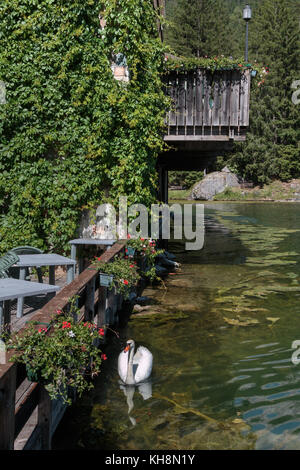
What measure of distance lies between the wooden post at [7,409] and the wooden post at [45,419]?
82 cm

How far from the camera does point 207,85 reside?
42.5ft

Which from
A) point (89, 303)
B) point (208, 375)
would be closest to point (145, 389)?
point (208, 375)

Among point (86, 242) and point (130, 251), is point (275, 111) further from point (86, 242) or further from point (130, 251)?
point (86, 242)

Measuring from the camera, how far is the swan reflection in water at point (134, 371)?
648 cm

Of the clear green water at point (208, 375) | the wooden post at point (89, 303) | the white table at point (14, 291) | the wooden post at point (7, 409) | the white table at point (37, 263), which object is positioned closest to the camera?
the wooden post at point (7, 409)

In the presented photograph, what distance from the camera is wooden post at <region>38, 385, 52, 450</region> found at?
4.66 meters

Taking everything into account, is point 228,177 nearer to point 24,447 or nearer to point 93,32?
point 93,32

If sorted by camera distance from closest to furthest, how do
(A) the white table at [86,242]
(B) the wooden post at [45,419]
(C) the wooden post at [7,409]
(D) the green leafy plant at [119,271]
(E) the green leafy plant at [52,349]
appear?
(C) the wooden post at [7,409]
(E) the green leafy plant at [52,349]
(B) the wooden post at [45,419]
(D) the green leafy plant at [119,271]
(A) the white table at [86,242]

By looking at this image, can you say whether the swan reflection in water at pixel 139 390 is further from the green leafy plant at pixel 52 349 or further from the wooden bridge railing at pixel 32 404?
the green leafy plant at pixel 52 349

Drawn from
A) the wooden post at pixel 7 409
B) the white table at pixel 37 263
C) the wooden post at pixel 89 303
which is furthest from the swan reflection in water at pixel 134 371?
the wooden post at pixel 7 409

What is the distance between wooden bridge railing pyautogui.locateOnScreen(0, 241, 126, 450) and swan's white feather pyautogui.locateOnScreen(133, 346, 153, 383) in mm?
873

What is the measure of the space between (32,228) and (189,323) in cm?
376

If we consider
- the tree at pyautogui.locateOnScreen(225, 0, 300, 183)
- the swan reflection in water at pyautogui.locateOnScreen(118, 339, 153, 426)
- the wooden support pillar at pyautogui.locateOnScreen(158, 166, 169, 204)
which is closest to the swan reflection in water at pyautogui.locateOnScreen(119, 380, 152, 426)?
the swan reflection in water at pyautogui.locateOnScreen(118, 339, 153, 426)

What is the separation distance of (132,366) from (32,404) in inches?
87.1
